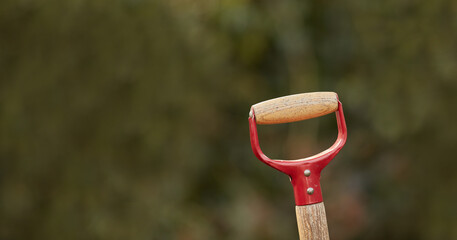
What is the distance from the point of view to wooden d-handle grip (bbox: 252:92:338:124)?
1.16 m

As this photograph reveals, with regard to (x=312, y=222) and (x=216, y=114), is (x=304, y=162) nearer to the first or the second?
(x=312, y=222)

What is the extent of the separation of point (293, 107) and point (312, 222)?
9.6 inches

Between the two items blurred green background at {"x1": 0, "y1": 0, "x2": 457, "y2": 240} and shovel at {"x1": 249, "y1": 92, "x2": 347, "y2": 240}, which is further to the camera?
blurred green background at {"x1": 0, "y1": 0, "x2": 457, "y2": 240}

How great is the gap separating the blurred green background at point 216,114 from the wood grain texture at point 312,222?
1588 mm

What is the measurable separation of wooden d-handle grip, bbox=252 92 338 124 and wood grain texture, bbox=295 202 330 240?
19 cm

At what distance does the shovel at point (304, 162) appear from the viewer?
1.12 metres

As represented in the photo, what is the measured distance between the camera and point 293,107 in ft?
3.84

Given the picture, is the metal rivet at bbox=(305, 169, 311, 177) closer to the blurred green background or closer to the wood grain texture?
the wood grain texture

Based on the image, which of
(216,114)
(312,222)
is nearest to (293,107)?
(312,222)

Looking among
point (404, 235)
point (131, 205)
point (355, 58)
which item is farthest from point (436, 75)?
point (131, 205)

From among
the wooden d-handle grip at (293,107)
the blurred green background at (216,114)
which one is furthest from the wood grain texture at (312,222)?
the blurred green background at (216,114)

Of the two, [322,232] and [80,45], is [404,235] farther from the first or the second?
[322,232]

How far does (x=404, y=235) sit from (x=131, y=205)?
5.63 ft

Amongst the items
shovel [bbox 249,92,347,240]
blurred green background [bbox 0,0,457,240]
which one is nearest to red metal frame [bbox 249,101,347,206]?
shovel [bbox 249,92,347,240]
